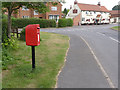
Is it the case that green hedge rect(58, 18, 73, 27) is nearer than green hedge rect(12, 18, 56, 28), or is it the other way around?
green hedge rect(12, 18, 56, 28)

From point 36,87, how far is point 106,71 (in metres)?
2.98

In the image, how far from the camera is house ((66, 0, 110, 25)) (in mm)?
50500

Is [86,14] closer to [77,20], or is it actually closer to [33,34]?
[77,20]

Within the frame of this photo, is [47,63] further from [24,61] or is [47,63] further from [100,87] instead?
[100,87]

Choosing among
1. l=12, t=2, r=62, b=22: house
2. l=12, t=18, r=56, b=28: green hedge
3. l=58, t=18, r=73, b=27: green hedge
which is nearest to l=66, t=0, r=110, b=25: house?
l=12, t=2, r=62, b=22: house

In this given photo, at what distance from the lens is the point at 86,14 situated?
52.3m

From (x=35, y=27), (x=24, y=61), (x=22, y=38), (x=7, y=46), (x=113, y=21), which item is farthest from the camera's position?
(x=113, y=21)

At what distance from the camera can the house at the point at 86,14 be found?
1988 inches

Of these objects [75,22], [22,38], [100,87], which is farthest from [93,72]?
[75,22]

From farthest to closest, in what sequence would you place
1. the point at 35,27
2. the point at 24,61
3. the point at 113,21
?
the point at 113,21, the point at 24,61, the point at 35,27

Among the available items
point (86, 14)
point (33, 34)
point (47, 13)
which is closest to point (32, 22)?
point (47, 13)

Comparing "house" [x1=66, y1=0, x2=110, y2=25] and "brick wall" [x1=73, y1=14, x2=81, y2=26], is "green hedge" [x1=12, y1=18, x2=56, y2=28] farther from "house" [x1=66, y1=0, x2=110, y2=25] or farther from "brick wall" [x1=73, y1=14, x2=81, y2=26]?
"house" [x1=66, y1=0, x2=110, y2=25]

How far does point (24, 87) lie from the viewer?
14.2 feet

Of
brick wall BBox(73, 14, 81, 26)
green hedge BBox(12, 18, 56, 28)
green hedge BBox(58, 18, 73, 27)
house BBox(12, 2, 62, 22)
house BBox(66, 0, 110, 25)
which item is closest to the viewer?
green hedge BBox(12, 18, 56, 28)
